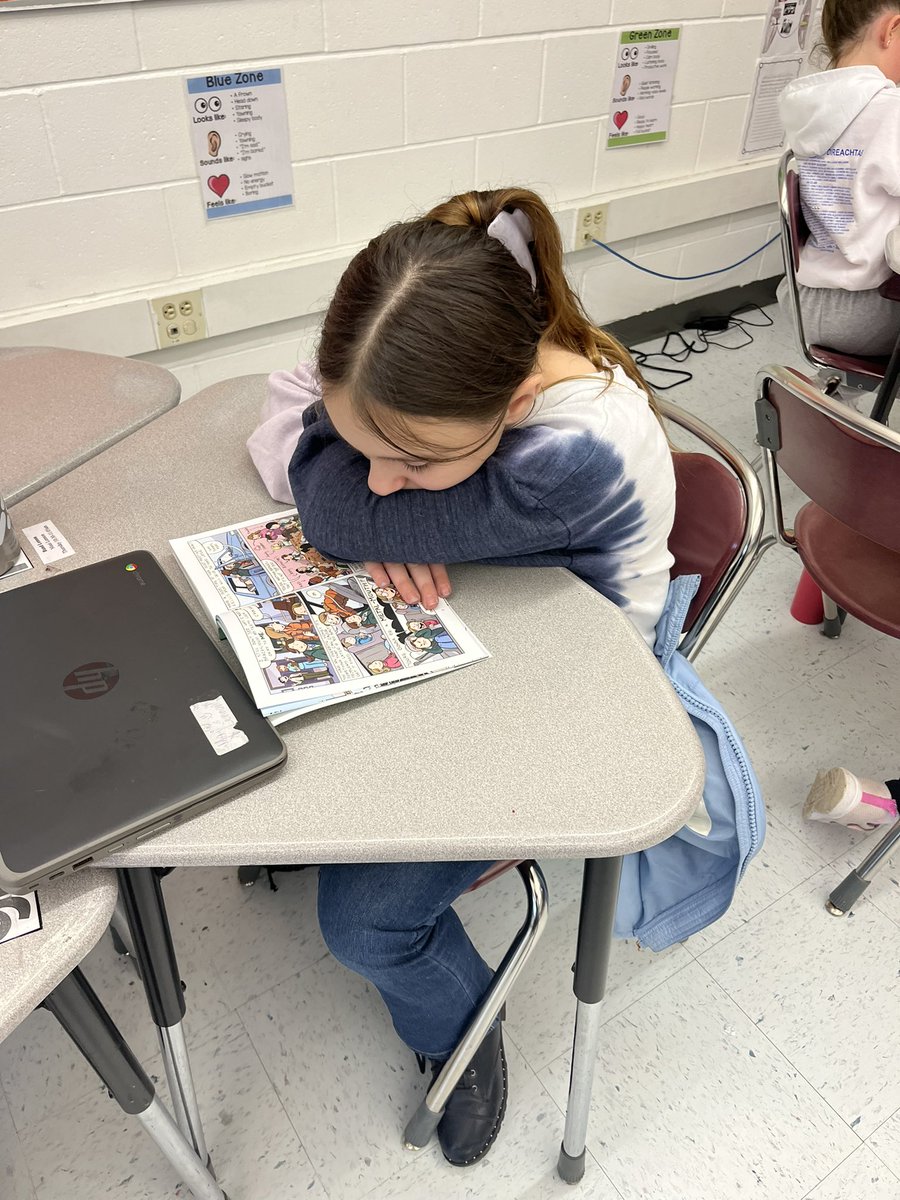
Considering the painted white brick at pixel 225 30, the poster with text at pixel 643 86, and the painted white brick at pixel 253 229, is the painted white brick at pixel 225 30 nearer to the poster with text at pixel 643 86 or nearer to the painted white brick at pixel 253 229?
the painted white brick at pixel 253 229

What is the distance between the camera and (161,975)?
851mm

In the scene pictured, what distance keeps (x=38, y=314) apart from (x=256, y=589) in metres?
1.23

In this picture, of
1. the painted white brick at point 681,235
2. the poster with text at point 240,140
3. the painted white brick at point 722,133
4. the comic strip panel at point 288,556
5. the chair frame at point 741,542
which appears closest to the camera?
the comic strip panel at point 288,556

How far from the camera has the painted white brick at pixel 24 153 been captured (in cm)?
157

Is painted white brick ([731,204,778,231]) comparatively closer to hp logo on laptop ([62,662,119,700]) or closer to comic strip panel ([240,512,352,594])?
comic strip panel ([240,512,352,594])

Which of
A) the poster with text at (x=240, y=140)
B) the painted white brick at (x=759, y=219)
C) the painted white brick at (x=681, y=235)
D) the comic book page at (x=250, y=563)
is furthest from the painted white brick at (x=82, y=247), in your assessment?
the painted white brick at (x=759, y=219)

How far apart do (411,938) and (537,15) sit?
2.09 meters

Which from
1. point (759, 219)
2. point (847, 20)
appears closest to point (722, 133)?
point (759, 219)

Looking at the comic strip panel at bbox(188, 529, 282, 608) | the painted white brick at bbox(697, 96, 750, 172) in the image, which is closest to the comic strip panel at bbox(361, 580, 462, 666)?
the comic strip panel at bbox(188, 529, 282, 608)

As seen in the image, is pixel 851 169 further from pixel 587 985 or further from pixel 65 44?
pixel 587 985

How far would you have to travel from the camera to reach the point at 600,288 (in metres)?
2.68

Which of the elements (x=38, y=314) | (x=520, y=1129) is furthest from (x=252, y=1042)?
(x=38, y=314)

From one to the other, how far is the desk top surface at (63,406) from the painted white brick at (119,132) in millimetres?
544

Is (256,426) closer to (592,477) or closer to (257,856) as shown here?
(592,477)
